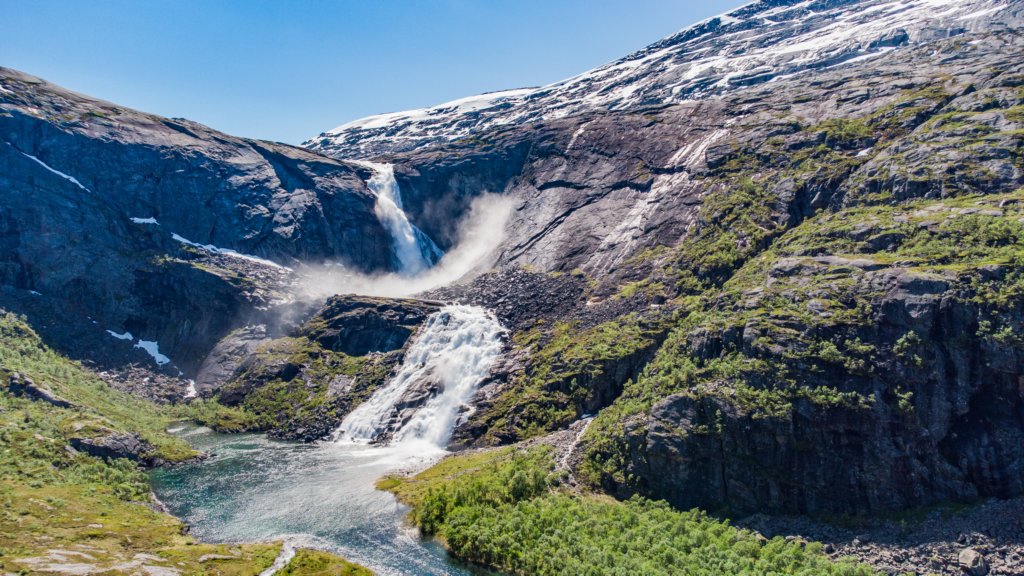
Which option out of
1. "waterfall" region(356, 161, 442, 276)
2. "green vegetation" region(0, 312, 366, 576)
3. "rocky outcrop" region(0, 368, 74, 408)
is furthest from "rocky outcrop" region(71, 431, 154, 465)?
"waterfall" region(356, 161, 442, 276)

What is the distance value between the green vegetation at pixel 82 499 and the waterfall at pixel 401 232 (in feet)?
242

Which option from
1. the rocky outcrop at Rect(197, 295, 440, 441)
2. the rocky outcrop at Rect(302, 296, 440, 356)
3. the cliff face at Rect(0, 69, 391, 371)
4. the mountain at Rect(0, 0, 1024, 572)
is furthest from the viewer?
the cliff face at Rect(0, 69, 391, 371)

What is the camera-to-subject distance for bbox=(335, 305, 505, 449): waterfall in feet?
318

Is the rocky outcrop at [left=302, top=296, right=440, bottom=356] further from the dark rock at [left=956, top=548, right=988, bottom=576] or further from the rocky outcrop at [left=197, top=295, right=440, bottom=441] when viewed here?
the dark rock at [left=956, top=548, right=988, bottom=576]

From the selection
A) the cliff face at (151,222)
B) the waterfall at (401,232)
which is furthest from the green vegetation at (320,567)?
the waterfall at (401,232)

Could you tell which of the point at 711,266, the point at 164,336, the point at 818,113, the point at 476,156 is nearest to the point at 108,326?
the point at 164,336

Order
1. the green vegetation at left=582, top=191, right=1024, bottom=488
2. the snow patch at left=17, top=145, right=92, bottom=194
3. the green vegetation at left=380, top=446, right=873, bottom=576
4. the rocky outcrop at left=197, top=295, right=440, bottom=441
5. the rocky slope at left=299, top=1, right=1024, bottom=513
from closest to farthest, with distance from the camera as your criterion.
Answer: the green vegetation at left=380, top=446, right=873, bottom=576, the rocky slope at left=299, top=1, right=1024, bottom=513, the green vegetation at left=582, top=191, right=1024, bottom=488, the rocky outcrop at left=197, top=295, right=440, bottom=441, the snow patch at left=17, top=145, right=92, bottom=194

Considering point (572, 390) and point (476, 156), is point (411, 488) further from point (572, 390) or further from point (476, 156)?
point (476, 156)

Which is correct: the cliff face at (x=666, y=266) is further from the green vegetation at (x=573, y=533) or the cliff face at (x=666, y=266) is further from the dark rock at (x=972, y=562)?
the dark rock at (x=972, y=562)

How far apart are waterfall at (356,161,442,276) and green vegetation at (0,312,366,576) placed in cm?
7377

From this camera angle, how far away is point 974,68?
114688 mm

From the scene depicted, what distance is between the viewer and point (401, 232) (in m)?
172

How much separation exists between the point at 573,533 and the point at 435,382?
51761 mm

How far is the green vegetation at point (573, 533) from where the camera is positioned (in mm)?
49250
